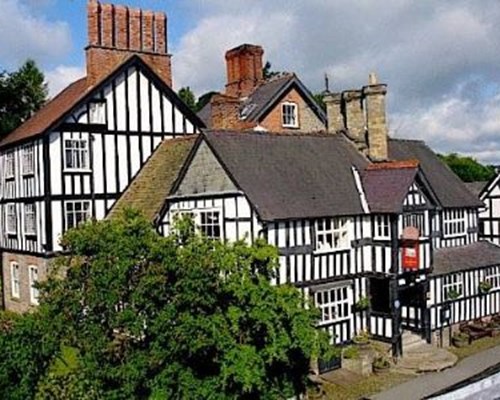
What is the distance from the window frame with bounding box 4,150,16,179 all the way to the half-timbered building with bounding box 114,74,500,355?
433 cm

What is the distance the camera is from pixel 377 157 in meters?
20.2

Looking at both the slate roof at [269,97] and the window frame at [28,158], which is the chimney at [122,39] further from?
the slate roof at [269,97]

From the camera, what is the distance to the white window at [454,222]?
21.8 metres

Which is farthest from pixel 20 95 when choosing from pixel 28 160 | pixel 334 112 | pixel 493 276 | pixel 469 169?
pixel 469 169

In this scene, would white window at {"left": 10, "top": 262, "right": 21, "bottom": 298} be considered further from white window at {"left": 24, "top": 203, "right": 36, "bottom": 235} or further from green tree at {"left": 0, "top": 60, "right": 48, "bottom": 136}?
green tree at {"left": 0, "top": 60, "right": 48, "bottom": 136}

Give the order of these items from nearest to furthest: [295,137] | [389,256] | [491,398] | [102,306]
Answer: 1. [491,398]
2. [102,306]
3. [389,256]
4. [295,137]

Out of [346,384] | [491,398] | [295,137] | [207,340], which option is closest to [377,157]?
[295,137]

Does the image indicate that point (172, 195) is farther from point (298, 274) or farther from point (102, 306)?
point (102, 306)

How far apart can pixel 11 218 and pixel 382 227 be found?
12.2 metres

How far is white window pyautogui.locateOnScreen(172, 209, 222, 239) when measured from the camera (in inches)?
645

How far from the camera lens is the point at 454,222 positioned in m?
22.2

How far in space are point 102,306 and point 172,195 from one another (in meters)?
7.65

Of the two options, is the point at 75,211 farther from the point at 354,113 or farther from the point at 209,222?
the point at 354,113

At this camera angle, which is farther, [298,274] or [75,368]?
[298,274]
